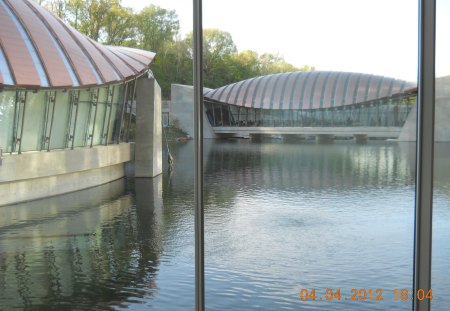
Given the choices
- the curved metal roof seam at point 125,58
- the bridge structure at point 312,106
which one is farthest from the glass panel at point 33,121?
the bridge structure at point 312,106

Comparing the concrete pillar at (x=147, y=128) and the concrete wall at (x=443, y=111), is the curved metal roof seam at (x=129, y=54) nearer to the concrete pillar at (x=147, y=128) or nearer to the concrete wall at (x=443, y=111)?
the concrete pillar at (x=147, y=128)

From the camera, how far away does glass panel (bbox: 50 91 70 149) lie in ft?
23.2

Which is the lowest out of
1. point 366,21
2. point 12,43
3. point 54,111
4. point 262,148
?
point 262,148

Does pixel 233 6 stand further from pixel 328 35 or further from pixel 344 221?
pixel 344 221

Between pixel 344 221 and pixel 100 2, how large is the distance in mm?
3992

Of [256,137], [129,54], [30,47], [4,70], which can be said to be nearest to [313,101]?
[256,137]

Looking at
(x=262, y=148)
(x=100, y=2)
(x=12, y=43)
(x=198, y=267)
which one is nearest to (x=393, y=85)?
(x=262, y=148)

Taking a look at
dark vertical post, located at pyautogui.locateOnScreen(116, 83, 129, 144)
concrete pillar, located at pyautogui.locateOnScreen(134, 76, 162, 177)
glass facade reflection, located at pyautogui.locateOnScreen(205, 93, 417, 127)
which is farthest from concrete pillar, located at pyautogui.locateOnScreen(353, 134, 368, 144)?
dark vertical post, located at pyautogui.locateOnScreen(116, 83, 129, 144)

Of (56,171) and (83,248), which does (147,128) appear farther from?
(83,248)

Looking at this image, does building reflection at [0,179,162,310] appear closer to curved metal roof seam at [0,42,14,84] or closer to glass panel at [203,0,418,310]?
glass panel at [203,0,418,310]

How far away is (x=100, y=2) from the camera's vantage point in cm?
555

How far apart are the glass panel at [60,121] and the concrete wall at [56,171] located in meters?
0.14

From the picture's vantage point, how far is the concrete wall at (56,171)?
20.8 feet

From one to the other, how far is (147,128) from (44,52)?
281 centimetres
